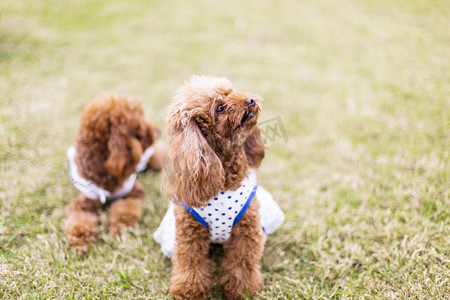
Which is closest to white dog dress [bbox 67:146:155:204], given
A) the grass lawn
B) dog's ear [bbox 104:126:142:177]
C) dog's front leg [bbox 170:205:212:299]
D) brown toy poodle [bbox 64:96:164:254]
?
brown toy poodle [bbox 64:96:164:254]

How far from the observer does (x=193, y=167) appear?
6.10ft

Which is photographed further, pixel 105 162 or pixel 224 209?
pixel 105 162

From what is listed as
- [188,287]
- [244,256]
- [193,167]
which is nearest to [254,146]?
[193,167]

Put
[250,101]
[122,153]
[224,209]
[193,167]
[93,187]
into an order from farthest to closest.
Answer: [93,187] < [122,153] < [224,209] < [250,101] < [193,167]

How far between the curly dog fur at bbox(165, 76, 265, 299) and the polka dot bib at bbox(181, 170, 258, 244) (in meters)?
0.05

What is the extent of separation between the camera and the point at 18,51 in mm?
5441

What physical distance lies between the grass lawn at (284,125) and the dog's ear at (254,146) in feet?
2.28

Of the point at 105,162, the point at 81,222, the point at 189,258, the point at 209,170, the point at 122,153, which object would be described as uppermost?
the point at 209,170

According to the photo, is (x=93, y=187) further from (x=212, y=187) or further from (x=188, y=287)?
(x=212, y=187)

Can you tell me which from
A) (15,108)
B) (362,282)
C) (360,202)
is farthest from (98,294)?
(15,108)

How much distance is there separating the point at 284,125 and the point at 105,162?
2.40 m

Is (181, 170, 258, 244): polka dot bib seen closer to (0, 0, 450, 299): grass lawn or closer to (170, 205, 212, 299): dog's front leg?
(170, 205, 212, 299): dog's front leg

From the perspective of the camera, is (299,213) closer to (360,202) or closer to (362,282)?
(360,202)

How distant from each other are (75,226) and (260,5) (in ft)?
22.8
